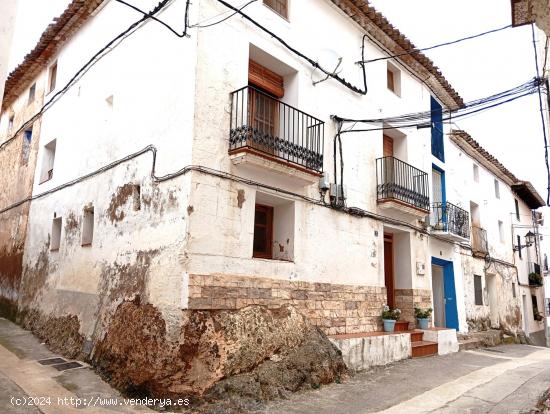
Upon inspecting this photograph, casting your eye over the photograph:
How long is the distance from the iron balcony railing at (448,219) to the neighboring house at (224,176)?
0.65 ft

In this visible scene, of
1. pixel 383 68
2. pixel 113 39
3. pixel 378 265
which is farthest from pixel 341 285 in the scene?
pixel 113 39

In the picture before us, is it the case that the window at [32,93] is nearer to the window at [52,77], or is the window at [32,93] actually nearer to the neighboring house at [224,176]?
the neighboring house at [224,176]

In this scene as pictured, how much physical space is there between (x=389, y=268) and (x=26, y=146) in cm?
944

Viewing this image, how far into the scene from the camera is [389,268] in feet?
32.2

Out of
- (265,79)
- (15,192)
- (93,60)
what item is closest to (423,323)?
(265,79)

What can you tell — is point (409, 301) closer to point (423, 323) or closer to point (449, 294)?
point (423, 323)

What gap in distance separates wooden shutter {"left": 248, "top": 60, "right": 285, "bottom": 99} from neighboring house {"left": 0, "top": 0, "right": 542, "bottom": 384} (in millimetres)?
32

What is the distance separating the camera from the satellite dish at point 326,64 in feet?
25.7

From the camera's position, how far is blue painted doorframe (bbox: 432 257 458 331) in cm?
1139

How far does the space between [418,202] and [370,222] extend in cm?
161

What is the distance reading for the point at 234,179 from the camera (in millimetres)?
6035

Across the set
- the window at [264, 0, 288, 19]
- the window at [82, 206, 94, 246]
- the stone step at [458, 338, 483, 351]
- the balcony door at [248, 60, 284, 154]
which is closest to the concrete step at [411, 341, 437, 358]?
the stone step at [458, 338, 483, 351]

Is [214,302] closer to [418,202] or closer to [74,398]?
[74,398]

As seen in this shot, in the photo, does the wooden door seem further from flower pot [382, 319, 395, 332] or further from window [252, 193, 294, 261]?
window [252, 193, 294, 261]
